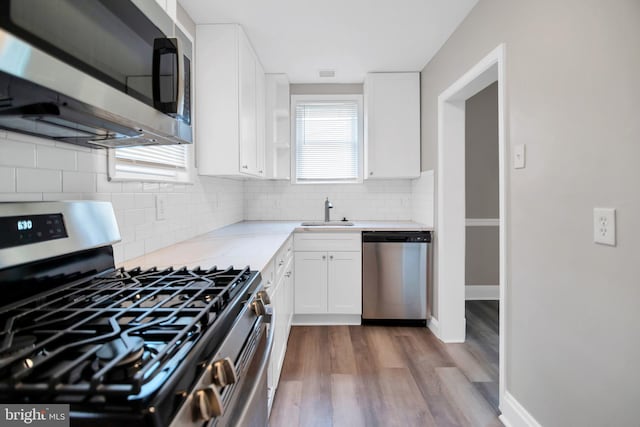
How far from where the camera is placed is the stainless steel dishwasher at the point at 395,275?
2947 millimetres

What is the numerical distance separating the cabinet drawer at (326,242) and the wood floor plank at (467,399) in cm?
123

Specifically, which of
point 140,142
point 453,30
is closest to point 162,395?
point 140,142

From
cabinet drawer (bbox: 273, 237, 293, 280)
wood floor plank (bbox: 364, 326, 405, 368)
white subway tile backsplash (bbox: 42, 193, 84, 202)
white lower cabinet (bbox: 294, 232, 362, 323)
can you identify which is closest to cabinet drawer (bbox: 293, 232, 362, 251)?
white lower cabinet (bbox: 294, 232, 362, 323)

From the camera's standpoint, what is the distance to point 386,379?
2.14 metres

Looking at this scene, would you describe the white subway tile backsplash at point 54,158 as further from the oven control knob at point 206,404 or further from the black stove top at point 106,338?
the oven control knob at point 206,404

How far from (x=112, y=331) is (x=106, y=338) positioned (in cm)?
5

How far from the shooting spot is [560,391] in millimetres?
1375

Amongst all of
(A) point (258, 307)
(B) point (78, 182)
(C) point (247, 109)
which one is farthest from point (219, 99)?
(A) point (258, 307)

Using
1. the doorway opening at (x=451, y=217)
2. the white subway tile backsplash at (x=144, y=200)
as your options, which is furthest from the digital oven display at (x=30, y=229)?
the doorway opening at (x=451, y=217)

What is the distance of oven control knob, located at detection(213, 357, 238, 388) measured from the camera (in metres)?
0.62

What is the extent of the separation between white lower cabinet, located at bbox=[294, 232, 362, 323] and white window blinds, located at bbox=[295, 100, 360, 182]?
38.2 inches

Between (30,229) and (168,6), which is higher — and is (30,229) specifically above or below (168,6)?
below

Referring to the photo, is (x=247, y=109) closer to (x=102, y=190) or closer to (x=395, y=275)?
(x=102, y=190)

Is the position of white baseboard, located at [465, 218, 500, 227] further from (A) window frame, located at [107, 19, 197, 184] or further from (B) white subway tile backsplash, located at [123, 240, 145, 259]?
(B) white subway tile backsplash, located at [123, 240, 145, 259]
